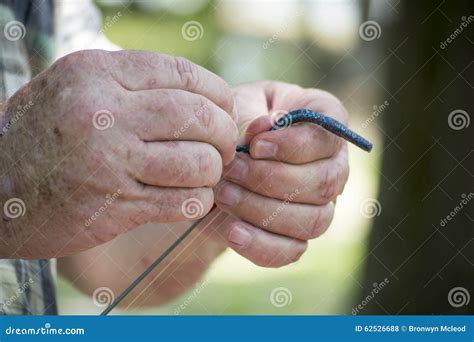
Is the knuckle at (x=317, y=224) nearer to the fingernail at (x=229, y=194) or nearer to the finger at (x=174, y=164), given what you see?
the fingernail at (x=229, y=194)

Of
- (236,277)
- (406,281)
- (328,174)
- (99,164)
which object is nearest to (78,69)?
(99,164)

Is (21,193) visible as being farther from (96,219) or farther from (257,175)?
(257,175)

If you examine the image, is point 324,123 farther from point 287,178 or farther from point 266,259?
point 266,259

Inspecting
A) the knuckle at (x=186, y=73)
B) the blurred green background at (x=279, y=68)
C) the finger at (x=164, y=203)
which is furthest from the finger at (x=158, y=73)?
the blurred green background at (x=279, y=68)

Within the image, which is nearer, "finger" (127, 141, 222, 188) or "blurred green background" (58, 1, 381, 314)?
"finger" (127, 141, 222, 188)

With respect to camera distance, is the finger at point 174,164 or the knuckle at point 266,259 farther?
the knuckle at point 266,259

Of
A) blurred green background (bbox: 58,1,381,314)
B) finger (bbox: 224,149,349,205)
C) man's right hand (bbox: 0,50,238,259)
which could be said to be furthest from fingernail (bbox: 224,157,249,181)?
blurred green background (bbox: 58,1,381,314)

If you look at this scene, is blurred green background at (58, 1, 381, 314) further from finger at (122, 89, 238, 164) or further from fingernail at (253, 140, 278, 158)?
finger at (122, 89, 238, 164)
